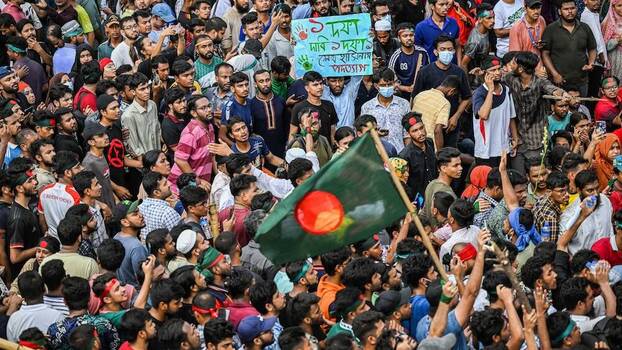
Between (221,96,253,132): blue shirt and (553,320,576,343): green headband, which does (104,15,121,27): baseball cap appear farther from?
(553,320,576,343): green headband

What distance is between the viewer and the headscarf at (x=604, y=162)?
1583 cm

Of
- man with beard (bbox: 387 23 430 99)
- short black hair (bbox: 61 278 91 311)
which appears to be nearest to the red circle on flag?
short black hair (bbox: 61 278 91 311)

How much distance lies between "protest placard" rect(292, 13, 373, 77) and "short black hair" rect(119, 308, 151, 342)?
664 centimetres

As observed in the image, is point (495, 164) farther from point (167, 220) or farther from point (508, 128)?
point (167, 220)

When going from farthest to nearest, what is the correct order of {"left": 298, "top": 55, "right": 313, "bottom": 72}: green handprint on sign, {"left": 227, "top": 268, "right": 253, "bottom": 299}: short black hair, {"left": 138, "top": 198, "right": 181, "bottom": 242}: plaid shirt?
{"left": 298, "top": 55, "right": 313, "bottom": 72}: green handprint on sign → {"left": 138, "top": 198, "right": 181, "bottom": 242}: plaid shirt → {"left": 227, "top": 268, "right": 253, "bottom": 299}: short black hair

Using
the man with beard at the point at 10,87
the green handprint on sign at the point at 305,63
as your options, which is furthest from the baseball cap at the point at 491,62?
the man with beard at the point at 10,87

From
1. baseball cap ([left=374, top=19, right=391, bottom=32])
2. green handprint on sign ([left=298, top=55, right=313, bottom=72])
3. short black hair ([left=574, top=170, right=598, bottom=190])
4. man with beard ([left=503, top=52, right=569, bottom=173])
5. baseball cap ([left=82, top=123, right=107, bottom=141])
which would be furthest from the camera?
baseball cap ([left=374, top=19, right=391, bottom=32])

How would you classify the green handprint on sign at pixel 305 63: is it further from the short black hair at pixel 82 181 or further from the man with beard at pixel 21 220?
the man with beard at pixel 21 220

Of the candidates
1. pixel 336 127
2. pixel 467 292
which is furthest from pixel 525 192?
pixel 467 292

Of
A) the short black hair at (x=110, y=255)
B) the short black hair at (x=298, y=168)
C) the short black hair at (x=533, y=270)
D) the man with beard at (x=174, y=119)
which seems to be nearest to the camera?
the short black hair at (x=533, y=270)

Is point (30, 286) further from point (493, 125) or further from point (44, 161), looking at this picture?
point (493, 125)

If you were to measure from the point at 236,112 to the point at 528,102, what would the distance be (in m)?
3.30

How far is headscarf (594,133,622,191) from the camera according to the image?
15828 millimetres

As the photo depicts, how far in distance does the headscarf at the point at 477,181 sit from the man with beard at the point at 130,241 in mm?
3449
